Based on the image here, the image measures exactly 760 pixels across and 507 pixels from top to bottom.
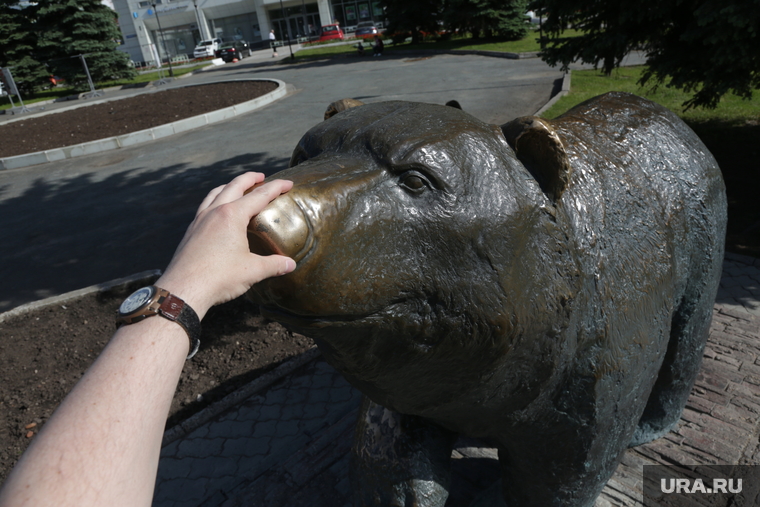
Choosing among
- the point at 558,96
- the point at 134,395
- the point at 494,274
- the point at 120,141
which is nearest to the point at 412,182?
the point at 494,274

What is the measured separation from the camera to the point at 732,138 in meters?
8.47

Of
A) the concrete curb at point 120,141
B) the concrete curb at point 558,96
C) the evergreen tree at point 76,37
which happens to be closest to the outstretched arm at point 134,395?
the concrete curb at point 558,96

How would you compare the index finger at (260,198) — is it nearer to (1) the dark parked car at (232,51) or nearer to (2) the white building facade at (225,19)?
(1) the dark parked car at (232,51)

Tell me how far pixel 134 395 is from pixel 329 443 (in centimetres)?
265

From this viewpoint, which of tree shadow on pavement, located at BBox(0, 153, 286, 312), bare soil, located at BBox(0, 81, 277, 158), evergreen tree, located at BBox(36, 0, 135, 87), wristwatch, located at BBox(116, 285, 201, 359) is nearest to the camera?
wristwatch, located at BBox(116, 285, 201, 359)

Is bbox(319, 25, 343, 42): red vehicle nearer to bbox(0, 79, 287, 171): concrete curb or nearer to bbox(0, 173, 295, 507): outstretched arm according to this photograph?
bbox(0, 79, 287, 171): concrete curb

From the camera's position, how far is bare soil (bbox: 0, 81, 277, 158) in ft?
44.5

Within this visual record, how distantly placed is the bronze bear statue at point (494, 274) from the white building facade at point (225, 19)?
159 feet

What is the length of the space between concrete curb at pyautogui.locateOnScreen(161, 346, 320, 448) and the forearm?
3.09 meters

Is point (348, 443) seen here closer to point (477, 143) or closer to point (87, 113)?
point (477, 143)

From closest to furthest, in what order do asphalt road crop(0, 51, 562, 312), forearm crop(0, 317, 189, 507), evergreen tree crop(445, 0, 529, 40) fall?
forearm crop(0, 317, 189, 507)
asphalt road crop(0, 51, 562, 312)
evergreen tree crop(445, 0, 529, 40)

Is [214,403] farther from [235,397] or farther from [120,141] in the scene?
[120,141]

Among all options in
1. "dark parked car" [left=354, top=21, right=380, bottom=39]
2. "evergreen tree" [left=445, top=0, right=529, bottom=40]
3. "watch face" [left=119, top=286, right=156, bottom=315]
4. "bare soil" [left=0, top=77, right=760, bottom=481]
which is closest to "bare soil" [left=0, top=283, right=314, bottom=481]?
"bare soil" [left=0, top=77, right=760, bottom=481]

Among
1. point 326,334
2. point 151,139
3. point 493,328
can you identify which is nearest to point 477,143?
point 493,328
